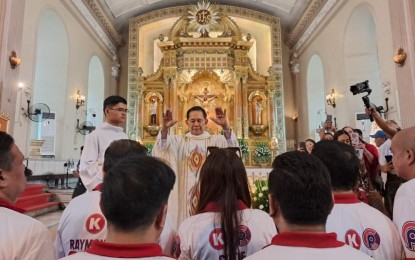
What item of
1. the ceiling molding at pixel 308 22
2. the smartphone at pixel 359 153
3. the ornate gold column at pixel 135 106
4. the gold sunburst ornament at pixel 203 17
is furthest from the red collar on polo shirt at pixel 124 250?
the gold sunburst ornament at pixel 203 17

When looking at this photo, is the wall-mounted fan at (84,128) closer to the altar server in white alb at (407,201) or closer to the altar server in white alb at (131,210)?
the altar server in white alb at (407,201)

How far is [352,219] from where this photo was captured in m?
1.65

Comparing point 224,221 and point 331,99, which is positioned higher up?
point 331,99

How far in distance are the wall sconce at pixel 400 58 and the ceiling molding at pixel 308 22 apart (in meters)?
4.12

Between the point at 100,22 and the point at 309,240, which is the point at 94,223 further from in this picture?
the point at 100,22

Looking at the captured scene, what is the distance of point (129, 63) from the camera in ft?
44.6

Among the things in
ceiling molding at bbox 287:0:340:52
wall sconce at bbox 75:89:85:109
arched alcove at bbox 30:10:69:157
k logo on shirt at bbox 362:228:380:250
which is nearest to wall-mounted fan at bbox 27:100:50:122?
arched alcove at bbox 30:10:69:157

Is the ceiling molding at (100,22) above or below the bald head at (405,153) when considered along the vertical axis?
above

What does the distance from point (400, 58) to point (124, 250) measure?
7290 millimetres

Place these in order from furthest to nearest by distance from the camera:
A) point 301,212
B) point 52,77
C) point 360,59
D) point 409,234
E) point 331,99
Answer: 1. point 331,99
2. point 52,77
3. point 360,59
4. point 409,234
5. point 301,212

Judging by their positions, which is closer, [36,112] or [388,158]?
[388,158]

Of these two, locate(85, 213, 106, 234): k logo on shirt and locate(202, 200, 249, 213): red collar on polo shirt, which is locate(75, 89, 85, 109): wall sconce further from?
locate(202, 200, 249, 213): red collar on polo shirt

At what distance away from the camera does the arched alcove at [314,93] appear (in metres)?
12.6

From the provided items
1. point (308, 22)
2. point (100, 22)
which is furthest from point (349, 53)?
point (100, 22)
